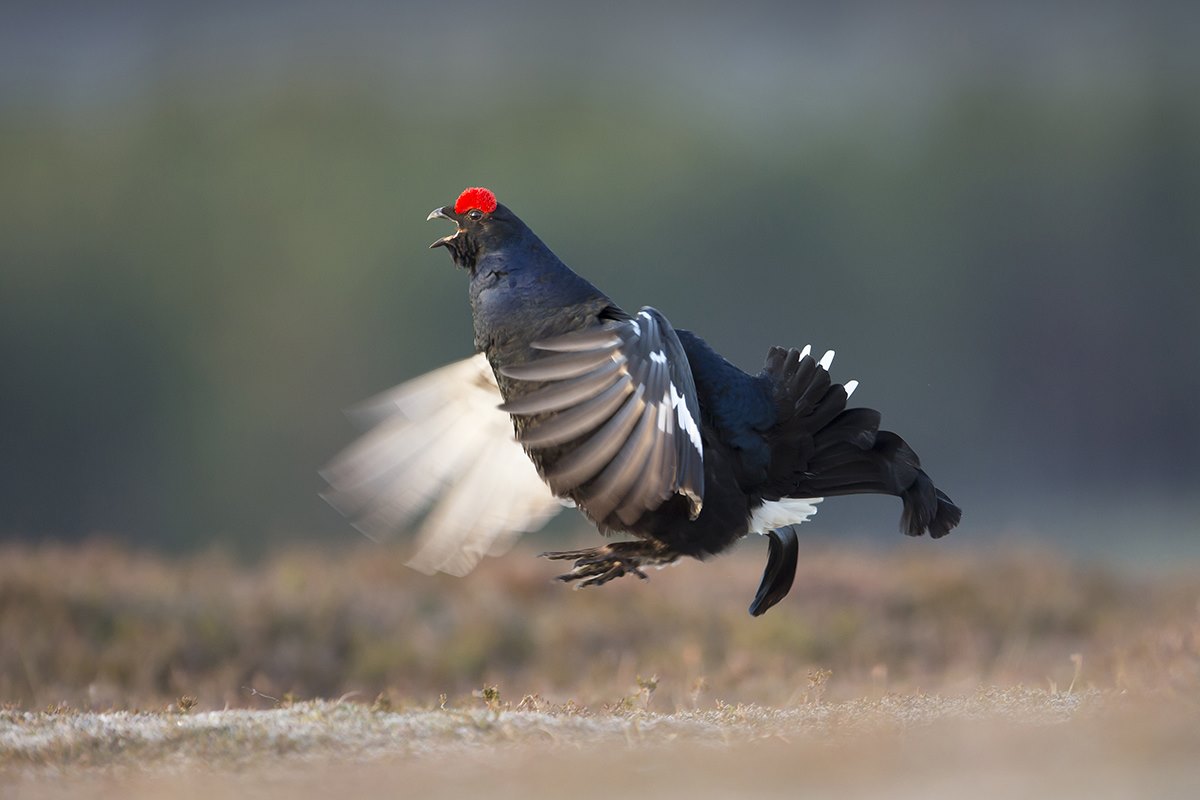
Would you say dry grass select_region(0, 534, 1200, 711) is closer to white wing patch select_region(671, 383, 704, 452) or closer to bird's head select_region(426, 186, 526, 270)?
white wing patch select_region(671, 383, 704, 452)

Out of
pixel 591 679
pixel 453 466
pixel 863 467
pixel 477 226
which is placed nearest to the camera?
pixel 863 467

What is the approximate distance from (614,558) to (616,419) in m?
0.96

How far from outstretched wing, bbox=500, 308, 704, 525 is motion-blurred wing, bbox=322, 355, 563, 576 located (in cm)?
132

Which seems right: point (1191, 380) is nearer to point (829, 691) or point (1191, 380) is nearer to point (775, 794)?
point (829, 691)

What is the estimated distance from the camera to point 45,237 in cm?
2717

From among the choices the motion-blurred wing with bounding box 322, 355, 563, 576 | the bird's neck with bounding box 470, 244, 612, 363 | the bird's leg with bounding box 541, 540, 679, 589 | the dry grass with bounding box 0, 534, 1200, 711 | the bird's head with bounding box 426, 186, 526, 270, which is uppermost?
the bird's head with bounding box 426, 186, 526, 270

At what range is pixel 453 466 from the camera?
5.71 m

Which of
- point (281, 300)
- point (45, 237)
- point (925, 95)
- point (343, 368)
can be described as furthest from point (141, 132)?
point (925, 95)

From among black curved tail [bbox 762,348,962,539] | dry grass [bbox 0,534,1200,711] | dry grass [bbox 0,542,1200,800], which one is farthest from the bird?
dry grass [bbox 0,534,1200,711]

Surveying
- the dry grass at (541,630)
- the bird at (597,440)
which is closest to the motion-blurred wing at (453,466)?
the bird at (597,440)

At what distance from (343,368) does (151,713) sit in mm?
16605

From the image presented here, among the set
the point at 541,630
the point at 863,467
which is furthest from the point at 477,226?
the point at 541,630

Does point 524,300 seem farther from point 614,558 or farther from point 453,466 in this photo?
point 453,466

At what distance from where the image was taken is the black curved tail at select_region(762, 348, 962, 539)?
496 centimetres
